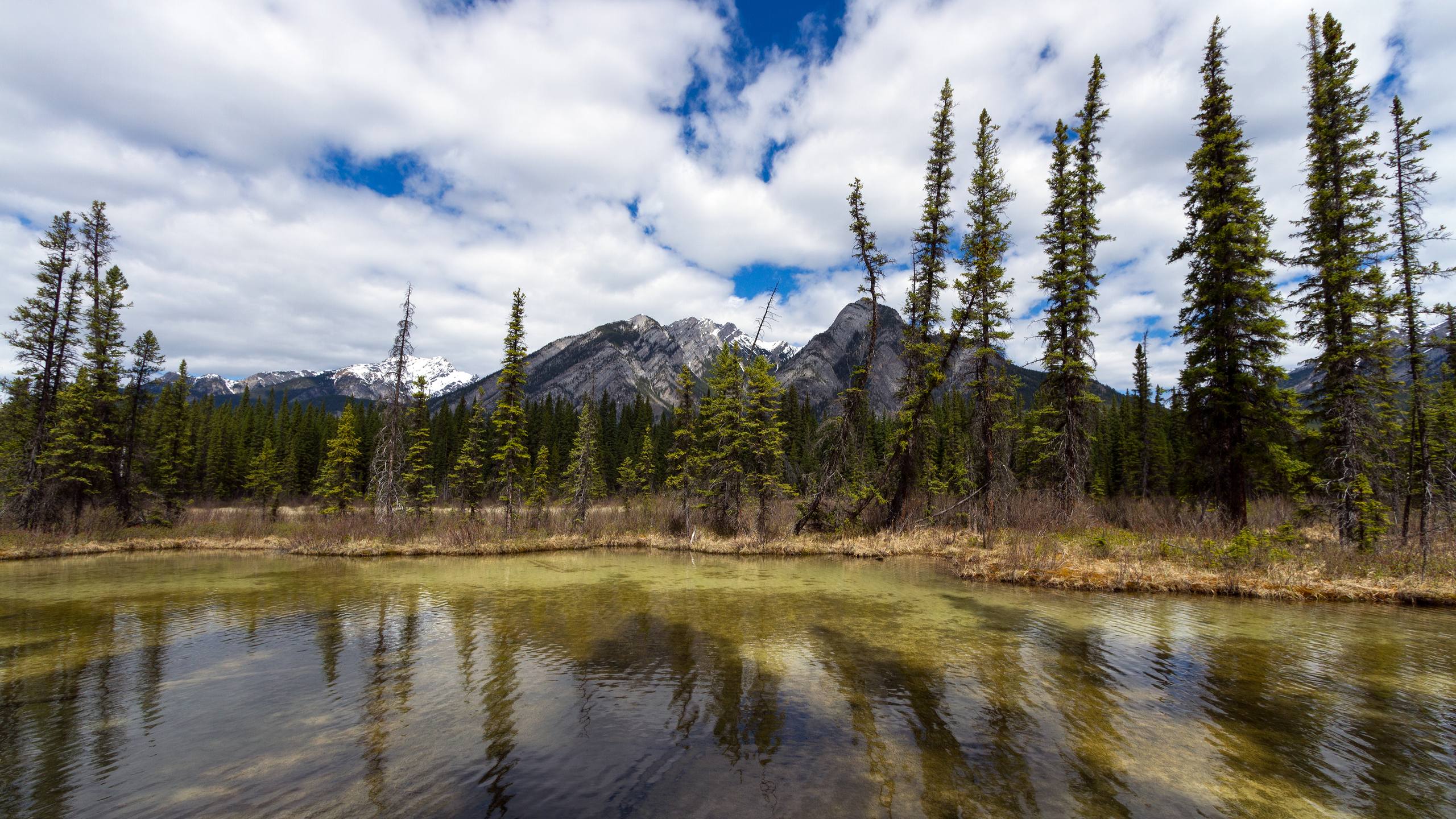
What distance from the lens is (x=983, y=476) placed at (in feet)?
83.2

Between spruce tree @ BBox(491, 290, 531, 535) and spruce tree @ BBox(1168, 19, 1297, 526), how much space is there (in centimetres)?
3259

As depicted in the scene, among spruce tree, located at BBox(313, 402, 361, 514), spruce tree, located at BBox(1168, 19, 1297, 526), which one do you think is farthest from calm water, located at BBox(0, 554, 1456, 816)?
spruce tree, located at BBox(313, 402, 361, 514)

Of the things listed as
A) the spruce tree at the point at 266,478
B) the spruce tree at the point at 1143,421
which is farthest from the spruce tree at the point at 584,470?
the spruce tree at the point at 1143,421

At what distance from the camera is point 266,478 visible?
52.4 metres

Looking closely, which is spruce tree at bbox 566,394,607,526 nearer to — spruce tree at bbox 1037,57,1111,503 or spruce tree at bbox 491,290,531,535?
spruce tree at bbox 491,290,531,535

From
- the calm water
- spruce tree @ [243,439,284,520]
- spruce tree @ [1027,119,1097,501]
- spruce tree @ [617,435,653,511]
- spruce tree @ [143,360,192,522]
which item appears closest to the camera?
the calm water

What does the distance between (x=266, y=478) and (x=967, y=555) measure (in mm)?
63199

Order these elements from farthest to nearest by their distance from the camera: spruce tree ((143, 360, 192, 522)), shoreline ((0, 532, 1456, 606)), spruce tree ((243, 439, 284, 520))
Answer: spruce tree ((243, 439, 284, 520)), spruce tree ((143, 360, 192, 522)), shoreline ((0, 532, 1456, 606))

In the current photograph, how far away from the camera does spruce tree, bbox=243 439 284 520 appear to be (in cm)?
5256

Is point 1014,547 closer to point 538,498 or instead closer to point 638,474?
point 538,498

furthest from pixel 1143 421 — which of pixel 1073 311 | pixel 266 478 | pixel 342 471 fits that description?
Answer: pixel 266 478

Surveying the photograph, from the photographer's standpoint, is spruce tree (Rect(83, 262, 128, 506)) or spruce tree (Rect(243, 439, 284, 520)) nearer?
spruce tree (Rect(83, 262, 128, 506))

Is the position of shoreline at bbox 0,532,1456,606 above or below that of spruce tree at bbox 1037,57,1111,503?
below

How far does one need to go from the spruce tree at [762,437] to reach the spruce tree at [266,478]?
46.1 m
